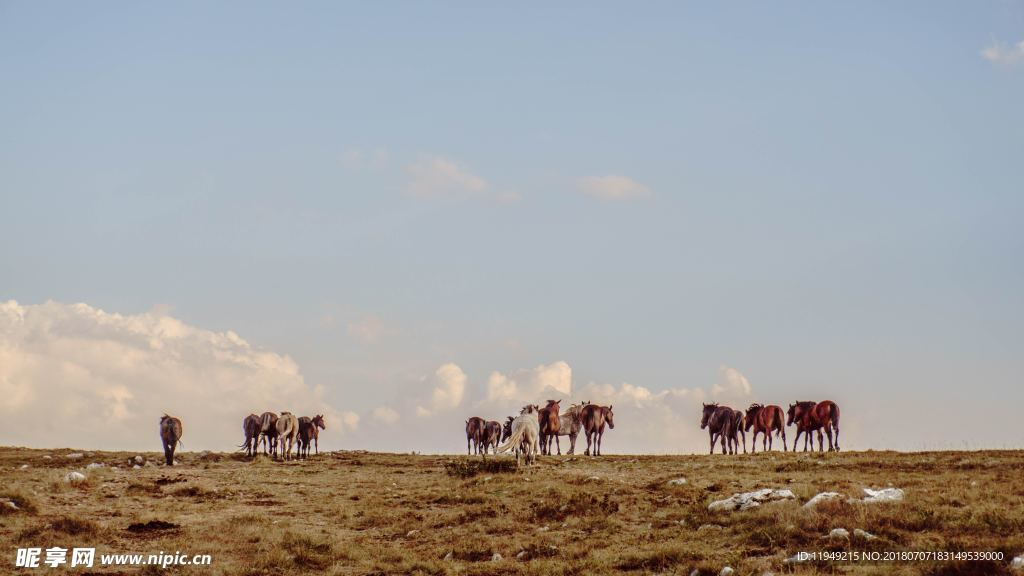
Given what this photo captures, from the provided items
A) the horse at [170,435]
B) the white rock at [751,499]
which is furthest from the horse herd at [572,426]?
the white rock at [751,499]

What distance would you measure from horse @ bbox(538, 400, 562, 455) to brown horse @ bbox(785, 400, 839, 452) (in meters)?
12.0

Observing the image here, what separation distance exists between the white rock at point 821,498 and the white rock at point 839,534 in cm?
197

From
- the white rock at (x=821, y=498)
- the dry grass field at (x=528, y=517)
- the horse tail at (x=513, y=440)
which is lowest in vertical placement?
the dry grass field at (x=528, y=517)

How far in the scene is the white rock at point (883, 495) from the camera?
21.0 m

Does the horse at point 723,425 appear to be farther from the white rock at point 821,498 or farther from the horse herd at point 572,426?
the white rock at point 821,498

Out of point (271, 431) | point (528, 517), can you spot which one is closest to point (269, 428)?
point (271, 431)

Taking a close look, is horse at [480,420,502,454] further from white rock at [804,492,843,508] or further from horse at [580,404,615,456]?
white rock at [804,492,843,508]

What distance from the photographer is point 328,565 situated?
20672 mm

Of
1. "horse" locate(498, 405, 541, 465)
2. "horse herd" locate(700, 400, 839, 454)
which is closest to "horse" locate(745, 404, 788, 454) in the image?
"horse herd" locate(700, 400, 839, 454)

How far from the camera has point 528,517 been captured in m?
24.4

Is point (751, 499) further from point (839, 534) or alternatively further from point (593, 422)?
point (593, 422)

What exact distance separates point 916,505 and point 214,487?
21873mm

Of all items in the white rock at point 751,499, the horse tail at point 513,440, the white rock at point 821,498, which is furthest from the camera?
the horse tail at point 513,440

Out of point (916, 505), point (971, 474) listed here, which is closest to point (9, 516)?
point (916, 505)
